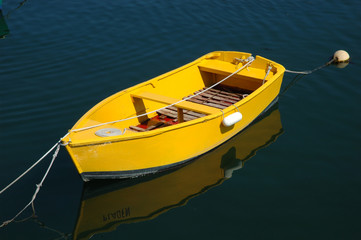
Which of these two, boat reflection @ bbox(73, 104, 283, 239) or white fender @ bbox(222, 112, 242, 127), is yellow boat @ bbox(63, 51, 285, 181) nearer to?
white fender @ bbox(222, 112, 242, 127)

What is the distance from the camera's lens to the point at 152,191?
8.47 metres

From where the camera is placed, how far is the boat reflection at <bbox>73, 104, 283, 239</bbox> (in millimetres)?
7875

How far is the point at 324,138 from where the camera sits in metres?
9.98

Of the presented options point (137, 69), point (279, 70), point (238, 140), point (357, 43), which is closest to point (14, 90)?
point (137, 69)

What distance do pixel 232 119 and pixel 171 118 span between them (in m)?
1.72

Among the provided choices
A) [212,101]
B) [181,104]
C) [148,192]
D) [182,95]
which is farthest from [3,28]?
[148,192]

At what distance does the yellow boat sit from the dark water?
0.51 meters

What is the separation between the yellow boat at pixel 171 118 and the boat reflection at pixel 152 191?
0.25 metres

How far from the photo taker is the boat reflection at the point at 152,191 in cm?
788

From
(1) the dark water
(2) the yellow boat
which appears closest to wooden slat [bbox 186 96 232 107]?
(2) the yellow boat

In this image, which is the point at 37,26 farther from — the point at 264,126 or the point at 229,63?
the point at 264,126

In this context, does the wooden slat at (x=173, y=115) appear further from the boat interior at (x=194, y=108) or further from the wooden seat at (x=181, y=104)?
the wooden seat at (x=181, y=104)

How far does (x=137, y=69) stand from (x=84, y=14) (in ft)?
15.1

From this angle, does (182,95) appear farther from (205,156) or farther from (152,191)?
(152,191)
